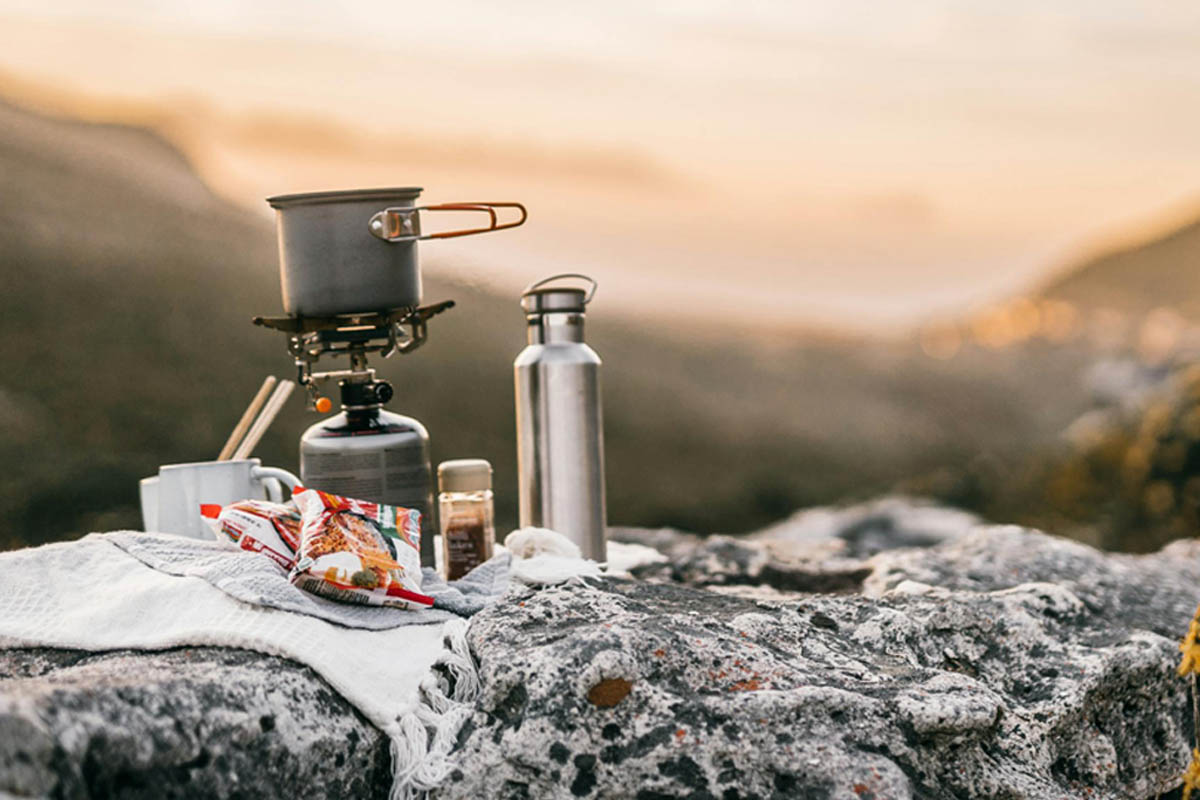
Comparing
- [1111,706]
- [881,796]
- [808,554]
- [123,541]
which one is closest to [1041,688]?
[1111,706]

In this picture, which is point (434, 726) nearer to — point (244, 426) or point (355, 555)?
point (355, 555)

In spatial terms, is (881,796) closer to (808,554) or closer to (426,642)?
(426,642)

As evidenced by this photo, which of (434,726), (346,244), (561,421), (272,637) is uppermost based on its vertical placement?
(346,244)

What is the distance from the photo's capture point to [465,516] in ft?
7.88

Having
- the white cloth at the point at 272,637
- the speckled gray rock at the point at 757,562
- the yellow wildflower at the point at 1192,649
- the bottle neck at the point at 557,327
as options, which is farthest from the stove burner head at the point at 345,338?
the yellow wildflower at the point at 1192,649

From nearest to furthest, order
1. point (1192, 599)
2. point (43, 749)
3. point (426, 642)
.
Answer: point (43, 749)
point (426, 642)
point (1192, 599)

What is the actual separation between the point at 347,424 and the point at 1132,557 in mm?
1981

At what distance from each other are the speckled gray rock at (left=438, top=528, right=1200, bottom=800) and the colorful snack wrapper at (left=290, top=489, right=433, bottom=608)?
162mm

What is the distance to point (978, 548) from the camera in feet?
9.18

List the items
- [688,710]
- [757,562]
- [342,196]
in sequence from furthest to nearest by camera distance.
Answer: [757,562], [342,196], [688,710]

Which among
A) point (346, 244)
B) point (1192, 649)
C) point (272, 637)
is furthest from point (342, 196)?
point (1192, 649)

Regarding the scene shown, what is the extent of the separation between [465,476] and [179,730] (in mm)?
1003

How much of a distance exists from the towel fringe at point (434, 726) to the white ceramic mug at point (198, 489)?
746mm

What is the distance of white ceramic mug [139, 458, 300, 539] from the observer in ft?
7.77
